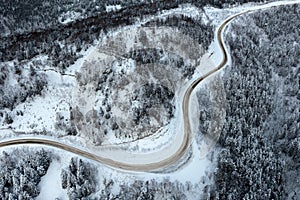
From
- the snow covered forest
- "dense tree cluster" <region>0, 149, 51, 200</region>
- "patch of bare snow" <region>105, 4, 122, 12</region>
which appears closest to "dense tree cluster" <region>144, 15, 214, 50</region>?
the snow covered forest

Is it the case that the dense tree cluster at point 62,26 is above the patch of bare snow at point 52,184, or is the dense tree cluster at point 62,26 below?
above

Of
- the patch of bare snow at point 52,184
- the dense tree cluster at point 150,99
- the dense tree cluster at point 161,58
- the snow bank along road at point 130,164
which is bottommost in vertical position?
the patch of bare snow at point 52,184

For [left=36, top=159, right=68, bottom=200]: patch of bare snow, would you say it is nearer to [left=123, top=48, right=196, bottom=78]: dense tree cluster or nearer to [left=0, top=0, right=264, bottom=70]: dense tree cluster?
[left=0, top=0, right=264, bottom=70]: dense tree cluster

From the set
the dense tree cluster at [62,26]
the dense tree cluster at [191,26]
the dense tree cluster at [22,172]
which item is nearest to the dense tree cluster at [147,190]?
the dense tree cluster at [22,172]

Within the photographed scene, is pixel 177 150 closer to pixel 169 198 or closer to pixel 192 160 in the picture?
pixel 192 160

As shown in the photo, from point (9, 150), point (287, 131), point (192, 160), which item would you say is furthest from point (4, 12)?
point (287, 131)

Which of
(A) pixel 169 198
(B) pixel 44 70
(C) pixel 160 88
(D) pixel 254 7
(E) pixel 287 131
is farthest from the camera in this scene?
(D) pixel 254 7

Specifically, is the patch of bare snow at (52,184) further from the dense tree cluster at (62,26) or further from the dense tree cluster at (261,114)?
the dense tree cluster at (62,26)
